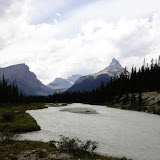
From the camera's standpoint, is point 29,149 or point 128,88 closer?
point 29,149

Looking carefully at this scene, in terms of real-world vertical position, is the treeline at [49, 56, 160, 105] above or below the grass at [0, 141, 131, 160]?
above

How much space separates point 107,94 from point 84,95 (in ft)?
147

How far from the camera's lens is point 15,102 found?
119125 mm

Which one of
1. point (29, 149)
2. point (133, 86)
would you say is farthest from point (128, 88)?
point (29, 149)

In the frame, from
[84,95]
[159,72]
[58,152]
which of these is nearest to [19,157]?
[58,152]

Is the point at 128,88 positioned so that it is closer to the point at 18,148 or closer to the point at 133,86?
the point at 133,86

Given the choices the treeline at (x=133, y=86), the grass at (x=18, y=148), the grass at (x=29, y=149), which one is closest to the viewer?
the grass at (x=29, y=149)

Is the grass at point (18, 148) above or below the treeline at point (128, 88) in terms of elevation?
below

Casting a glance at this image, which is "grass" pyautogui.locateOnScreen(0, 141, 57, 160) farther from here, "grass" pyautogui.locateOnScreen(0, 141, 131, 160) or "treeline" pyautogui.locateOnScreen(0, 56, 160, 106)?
"treeline" pyautogui.locateOnScreen(0, 56, 160, 106)

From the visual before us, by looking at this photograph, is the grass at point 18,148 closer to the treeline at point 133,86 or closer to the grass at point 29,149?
the grass at point 29,149

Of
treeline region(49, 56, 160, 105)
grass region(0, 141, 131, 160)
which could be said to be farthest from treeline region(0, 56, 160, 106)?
grass region(0, 141, 131, 160)

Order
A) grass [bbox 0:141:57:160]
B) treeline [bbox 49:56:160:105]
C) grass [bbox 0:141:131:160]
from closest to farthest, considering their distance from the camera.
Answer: grass [bbox 0:141:131:160]
grass [bbox 0:141:57:160]
treeline [bbox 49:56:160:105]

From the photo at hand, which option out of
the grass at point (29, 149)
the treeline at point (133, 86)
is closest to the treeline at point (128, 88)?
the treeline at point (133, 86)

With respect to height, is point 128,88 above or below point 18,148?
above
